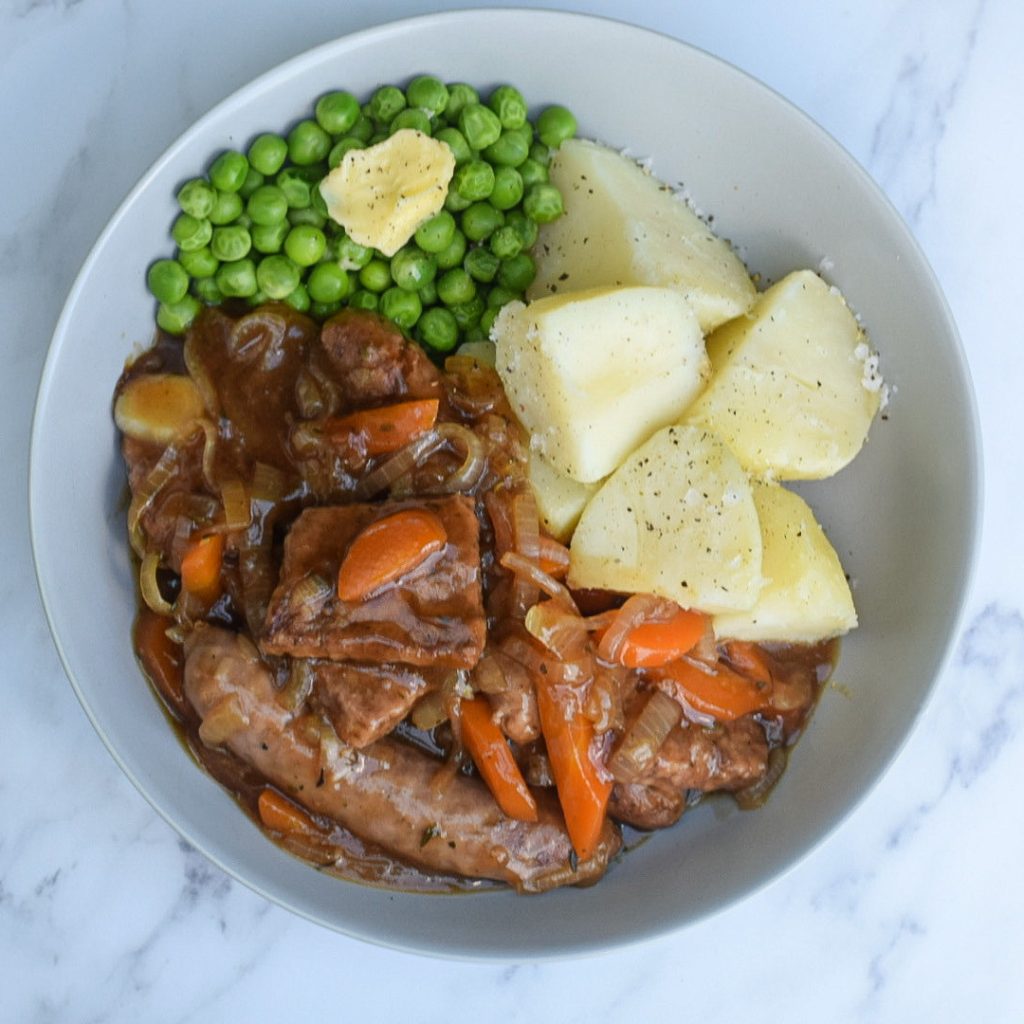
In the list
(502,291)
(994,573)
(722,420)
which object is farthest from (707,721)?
(502,291)

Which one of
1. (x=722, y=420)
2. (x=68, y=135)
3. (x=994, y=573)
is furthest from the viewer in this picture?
(x=994, y=573)

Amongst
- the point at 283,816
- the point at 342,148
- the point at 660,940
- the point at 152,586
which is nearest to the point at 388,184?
the point at 342,148

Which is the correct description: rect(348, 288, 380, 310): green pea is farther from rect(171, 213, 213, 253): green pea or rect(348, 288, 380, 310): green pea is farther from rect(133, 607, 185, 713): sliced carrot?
rect(133, 607, 185, 713): sliced carrot

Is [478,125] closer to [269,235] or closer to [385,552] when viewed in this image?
[269,235]

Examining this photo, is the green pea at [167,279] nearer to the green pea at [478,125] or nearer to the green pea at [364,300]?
→ the green pea at [364,300]

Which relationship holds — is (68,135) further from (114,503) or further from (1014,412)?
(1014,412)

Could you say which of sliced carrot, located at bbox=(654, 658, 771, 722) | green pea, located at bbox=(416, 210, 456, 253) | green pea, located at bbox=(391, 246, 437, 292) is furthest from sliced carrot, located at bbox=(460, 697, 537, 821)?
green pea, located at bbox=(416, 210, 456, 253)
